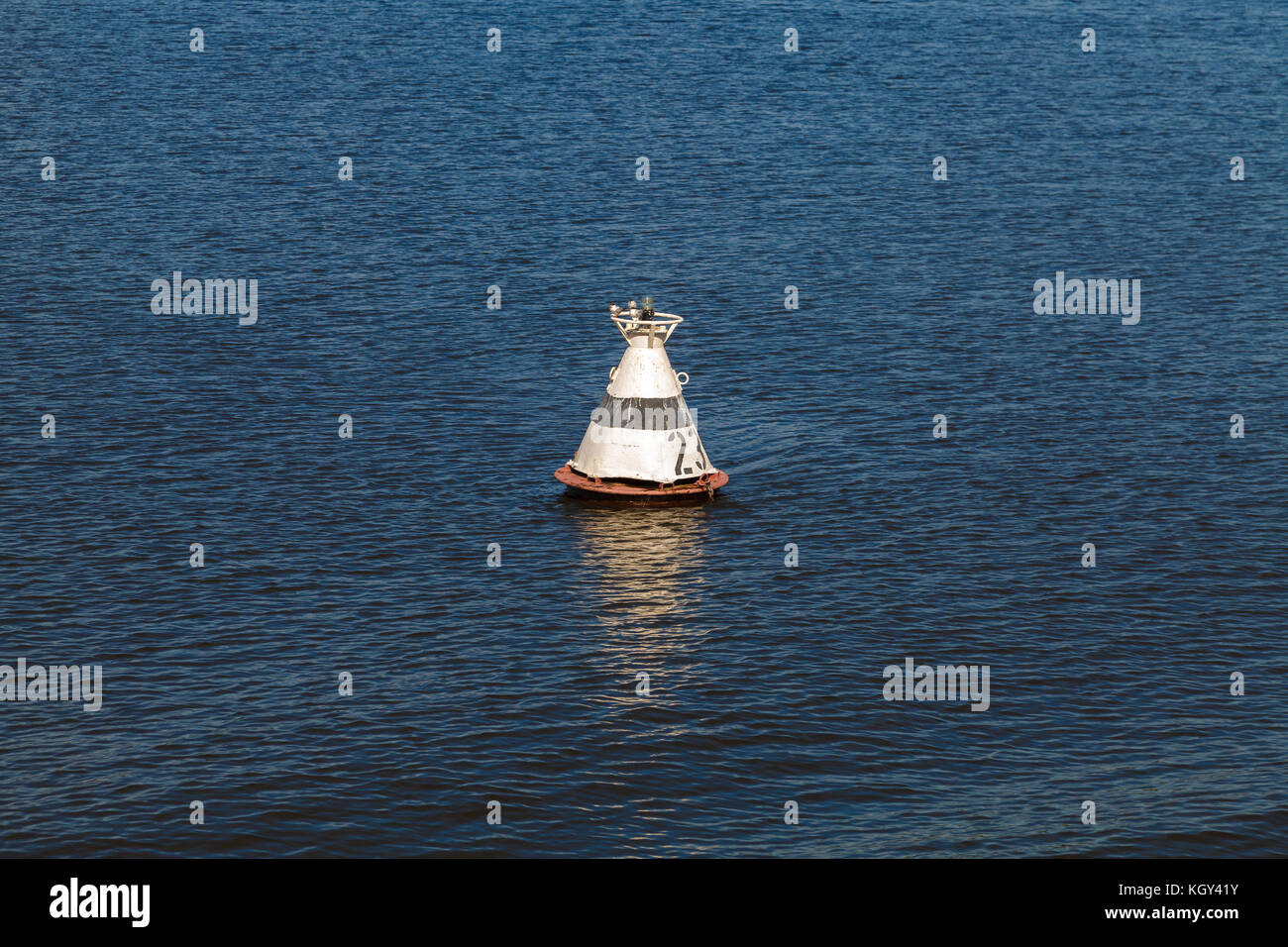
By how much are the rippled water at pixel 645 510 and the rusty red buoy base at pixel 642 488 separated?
2.97ft

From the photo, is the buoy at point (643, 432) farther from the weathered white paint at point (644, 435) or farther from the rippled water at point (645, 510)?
the rippled water at point (645, 510)

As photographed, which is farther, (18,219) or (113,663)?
(18,219)

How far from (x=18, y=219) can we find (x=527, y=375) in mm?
52957

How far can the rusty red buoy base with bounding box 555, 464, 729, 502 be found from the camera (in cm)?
8394

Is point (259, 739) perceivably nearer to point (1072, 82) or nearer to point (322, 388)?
point (322, 388)

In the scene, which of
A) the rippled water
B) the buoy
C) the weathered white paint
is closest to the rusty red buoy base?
the buoy

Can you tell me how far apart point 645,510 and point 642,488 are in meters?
1.53

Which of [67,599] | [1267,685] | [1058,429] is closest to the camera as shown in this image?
[1267,685]

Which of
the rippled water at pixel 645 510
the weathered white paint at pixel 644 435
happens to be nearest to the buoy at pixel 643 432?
the weathered white paint at pixel 644 435

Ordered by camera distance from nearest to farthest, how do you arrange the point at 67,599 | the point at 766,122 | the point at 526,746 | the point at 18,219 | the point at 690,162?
the point at 526,746, the point at 67,599, the point at 18,219, the point at 690,162, the point at 766,122

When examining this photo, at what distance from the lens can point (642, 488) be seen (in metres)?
83.9

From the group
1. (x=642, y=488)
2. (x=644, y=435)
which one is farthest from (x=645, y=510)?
(x=644, y=435)

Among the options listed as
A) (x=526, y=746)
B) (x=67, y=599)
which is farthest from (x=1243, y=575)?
(x=67, y=599)

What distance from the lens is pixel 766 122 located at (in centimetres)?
17475
